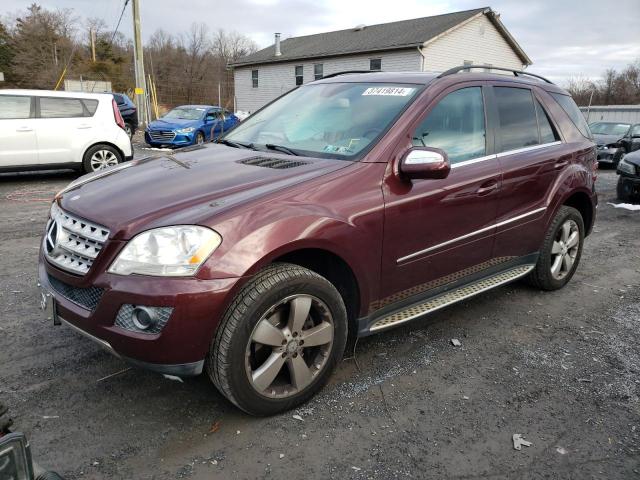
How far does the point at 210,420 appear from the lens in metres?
2.69

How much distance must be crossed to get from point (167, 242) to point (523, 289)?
3.53 metres

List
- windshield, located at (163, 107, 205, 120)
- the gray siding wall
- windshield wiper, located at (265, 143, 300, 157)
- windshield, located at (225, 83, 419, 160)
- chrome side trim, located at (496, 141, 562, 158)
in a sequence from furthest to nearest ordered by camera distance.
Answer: the gray siding wall → windshield, located at (163, 107, 205, 120) → chrome side trim, located at (496, 141, 562, 158) → windshield wiper, located at (265, 143, 300, 157) → windshield, located at (225, 83, 419, 160)

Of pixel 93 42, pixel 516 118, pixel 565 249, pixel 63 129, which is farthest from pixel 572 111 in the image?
pixel 93 42

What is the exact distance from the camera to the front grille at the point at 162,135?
1614cm

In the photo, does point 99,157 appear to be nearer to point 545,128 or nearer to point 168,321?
point 545,128

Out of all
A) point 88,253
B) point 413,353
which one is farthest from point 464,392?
point 88,253

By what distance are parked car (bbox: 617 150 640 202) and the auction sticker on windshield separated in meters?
7.68

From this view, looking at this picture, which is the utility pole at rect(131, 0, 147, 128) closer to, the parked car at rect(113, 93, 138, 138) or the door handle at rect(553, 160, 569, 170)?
the parked car at rect(113, 93, 138, 138)

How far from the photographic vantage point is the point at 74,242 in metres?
2.57

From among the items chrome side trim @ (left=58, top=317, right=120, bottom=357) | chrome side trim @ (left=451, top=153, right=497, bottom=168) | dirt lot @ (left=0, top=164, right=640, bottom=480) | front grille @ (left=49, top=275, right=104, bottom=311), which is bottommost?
dirt lot @ (left=0, top=164, right=640, bottom=480)

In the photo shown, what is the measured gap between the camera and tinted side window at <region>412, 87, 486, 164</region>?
3283mm

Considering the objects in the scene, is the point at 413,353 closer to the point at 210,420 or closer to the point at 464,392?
the point at 464,392

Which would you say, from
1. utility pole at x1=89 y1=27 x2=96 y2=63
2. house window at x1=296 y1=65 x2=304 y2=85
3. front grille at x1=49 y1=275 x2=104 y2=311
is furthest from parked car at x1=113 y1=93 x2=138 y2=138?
utility pole at x1=89 y1=27 x2=96 y2=63

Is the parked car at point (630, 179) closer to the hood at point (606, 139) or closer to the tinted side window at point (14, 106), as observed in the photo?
the hood at point (606, 139)
